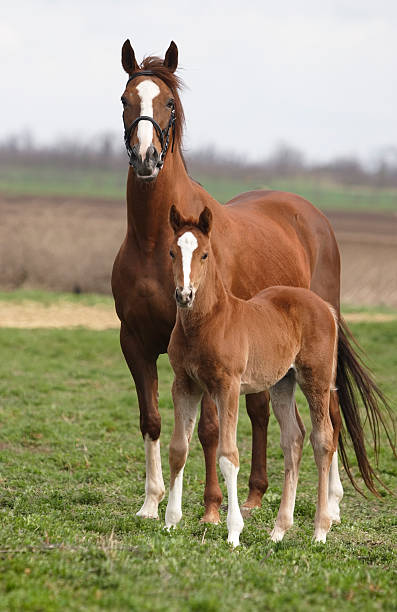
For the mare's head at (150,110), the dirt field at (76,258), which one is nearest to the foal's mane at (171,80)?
the mare's head at (150,110)

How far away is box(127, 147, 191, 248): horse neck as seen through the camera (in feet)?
20.9

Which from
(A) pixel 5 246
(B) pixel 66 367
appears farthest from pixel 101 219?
(B) pixel 66 367

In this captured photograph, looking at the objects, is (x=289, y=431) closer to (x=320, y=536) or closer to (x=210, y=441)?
(x=210, y=441)

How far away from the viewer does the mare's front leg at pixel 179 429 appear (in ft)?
18.2

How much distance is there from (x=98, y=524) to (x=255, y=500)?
70.4 inches

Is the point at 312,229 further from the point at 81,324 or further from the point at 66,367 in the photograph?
the point at 81,324

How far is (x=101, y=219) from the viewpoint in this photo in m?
27.2

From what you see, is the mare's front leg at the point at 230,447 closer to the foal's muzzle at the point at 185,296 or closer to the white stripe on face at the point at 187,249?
the foal's muzzle at the point at 185,296

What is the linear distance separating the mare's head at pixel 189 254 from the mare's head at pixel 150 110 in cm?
73

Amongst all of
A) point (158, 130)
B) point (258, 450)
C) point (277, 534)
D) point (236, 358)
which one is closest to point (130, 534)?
point (277, 534)

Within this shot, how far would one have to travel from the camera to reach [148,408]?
22.2 feet

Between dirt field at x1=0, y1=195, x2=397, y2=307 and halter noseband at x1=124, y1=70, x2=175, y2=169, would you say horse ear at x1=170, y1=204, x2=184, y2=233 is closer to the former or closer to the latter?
halter noseband at x1=124, y1=70, x2=175, y2=169

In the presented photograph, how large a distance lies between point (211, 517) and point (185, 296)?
217cm

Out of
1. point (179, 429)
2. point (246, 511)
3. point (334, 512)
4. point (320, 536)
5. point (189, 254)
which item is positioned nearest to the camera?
point (189, 254)
